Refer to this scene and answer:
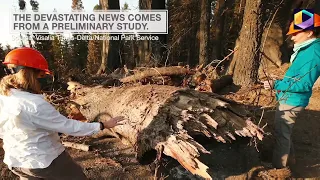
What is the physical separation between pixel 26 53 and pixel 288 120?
8.50 ft

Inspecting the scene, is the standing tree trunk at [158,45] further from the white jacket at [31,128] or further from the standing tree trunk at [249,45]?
the white jacket at [31,128]

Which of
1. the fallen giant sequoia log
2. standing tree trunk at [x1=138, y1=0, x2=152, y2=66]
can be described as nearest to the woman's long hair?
the fallen giant sequoia log

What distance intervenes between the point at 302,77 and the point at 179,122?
129 centimetres

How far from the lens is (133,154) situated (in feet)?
11.5

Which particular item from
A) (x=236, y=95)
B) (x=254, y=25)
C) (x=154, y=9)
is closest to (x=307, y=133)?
(x=236, y=95)

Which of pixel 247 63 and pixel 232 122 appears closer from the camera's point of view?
pixel 232 122

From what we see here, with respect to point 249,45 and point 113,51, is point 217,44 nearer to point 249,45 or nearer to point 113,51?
point 113,51

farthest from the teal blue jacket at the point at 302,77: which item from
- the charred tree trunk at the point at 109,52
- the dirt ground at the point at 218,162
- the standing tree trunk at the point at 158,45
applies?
the charred tree trunk at the point at 109,52

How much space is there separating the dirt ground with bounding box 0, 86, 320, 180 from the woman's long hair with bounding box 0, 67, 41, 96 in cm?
142

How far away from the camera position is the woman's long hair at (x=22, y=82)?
1981mm

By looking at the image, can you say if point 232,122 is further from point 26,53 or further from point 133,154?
point 26,53

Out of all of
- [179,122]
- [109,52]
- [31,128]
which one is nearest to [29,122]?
[31,128]

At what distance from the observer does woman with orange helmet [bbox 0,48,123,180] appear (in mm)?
1949

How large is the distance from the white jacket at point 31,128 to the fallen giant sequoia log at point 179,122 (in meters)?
0.85
